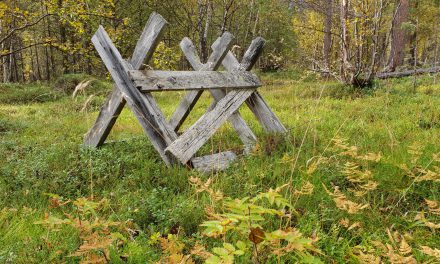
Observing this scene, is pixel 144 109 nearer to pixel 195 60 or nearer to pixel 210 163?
pixel 210 163

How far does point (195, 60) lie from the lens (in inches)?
178

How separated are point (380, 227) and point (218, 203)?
125 cm

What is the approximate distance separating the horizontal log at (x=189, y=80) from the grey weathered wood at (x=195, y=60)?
0.26 m

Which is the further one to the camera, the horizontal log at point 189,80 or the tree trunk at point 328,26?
the tree trunk at point 328,26

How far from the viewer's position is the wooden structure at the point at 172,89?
3570mm

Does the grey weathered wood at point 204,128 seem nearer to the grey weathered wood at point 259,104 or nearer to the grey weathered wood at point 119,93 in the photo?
the grey weathered wood at point 259,104

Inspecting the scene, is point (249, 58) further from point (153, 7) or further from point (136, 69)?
point (153, 7)

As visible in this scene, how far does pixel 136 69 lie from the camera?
12.0 feet

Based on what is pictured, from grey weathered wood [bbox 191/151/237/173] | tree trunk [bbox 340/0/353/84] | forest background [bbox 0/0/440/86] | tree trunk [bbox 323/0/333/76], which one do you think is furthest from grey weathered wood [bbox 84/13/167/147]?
tree trunk [bbox 323/0/333/76]

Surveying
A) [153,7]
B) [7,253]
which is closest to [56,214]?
[7,253]

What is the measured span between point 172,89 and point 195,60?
0.98 metres

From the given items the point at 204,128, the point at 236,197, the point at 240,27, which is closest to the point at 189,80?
the point at 204,128

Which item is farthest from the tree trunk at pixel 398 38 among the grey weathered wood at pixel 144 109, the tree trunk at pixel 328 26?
the grey weathered wood at pixel 144 109

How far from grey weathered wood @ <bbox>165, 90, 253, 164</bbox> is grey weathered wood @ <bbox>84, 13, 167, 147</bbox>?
931mm
